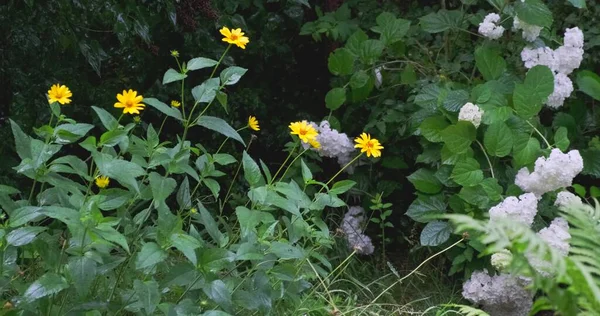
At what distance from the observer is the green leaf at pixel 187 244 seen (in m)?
2.09

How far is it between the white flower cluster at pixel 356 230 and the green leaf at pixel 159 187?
4.90 feet

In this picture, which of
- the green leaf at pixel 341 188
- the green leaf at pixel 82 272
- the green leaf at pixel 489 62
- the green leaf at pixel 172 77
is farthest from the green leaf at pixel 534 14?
the green leaf at pixel 82 272

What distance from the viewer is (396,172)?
392cm

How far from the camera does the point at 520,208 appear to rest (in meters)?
3.07

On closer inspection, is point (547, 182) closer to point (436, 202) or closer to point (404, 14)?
point (436, 202)

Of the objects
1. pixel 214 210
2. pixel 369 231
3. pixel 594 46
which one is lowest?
pixel 369 231

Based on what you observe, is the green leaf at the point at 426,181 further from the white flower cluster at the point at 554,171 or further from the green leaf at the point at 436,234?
the white flower cluster at the point at 554,171

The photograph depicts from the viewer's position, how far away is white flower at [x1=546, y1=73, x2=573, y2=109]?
3.47 metres

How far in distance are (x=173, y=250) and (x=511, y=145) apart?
4.21 ft

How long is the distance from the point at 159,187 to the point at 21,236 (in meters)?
0.35

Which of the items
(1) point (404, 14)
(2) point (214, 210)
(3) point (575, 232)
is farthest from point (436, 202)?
(3) point (575, 232)

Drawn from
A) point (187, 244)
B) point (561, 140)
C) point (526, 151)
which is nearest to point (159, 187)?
point (187, 244)

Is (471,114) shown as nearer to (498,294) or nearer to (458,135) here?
(458,135)

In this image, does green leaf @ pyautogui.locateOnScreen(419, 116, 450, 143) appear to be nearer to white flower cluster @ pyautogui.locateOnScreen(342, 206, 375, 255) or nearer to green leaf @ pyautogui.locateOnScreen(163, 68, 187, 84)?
white flower cluster @ pyautogui.locateOnScreen(342, 206, 375, 255)
